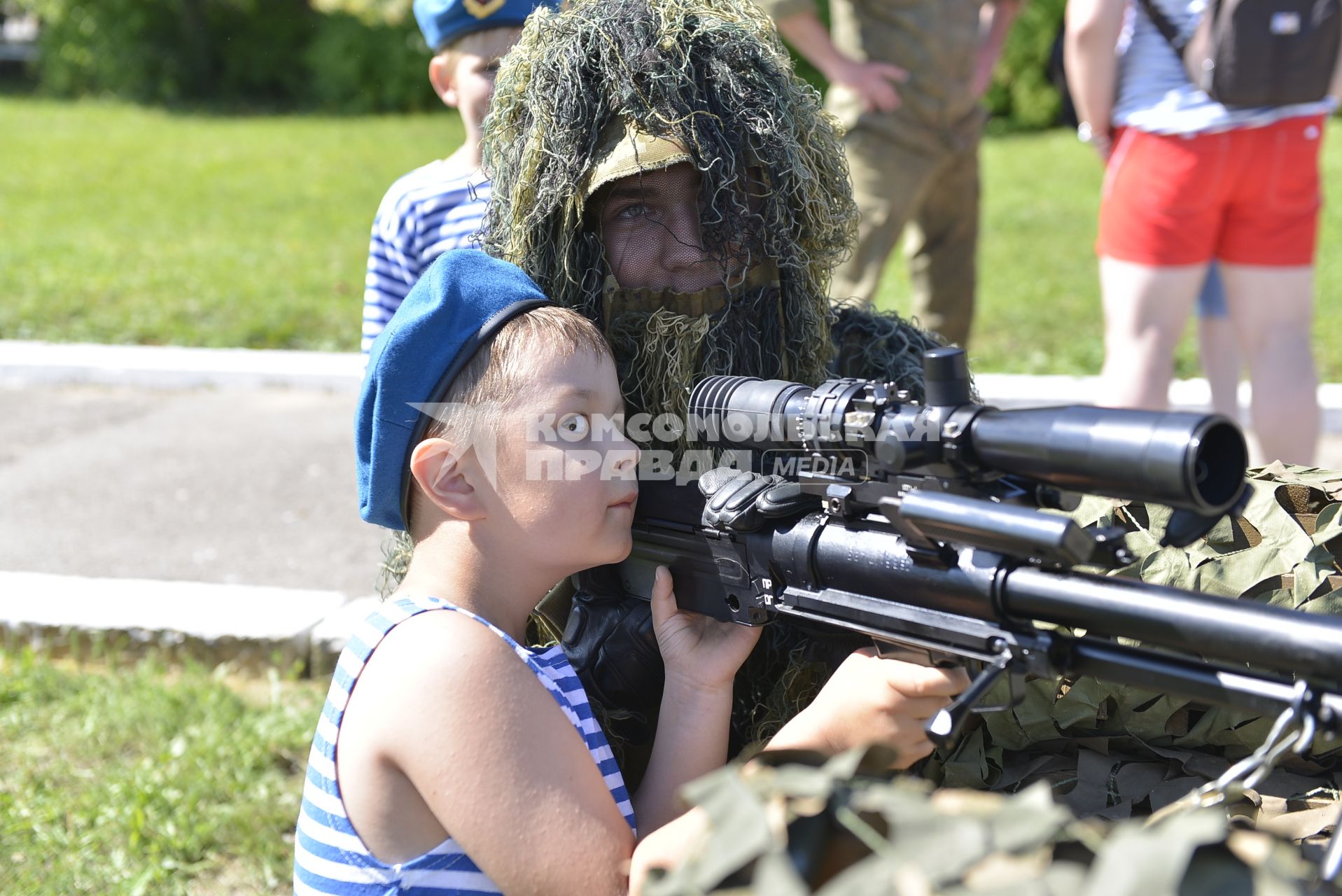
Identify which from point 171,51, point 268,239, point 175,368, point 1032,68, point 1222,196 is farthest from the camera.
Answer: point 171,51

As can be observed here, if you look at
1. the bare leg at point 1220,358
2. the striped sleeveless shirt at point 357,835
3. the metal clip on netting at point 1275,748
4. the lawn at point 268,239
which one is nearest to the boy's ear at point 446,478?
the striped sleeveless shirt at point 357,835

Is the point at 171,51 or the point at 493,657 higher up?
the point at 493,657

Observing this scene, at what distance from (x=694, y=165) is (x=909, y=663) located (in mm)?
802

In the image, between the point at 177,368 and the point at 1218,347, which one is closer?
the point at 1218,347

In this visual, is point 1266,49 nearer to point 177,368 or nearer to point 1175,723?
point 1175,723

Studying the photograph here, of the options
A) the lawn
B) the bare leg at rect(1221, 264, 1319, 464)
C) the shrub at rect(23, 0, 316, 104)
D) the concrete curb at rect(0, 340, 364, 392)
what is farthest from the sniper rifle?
the shrub at rect(23, 0, 316, 104)

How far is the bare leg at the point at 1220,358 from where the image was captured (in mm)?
4188

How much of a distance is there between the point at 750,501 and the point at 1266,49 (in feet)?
8.63

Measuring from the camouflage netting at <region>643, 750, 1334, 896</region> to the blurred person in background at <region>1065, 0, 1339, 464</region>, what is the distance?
2895mm

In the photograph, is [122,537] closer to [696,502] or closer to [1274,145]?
[696,502]

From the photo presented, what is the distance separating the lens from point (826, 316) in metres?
2.09

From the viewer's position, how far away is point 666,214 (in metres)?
1.95

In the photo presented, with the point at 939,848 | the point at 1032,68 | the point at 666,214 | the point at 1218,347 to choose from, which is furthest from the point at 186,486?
the point at 1032,68

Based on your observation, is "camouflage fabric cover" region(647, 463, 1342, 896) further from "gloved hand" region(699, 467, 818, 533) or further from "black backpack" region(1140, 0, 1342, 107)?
"black backpack" region(1140, 0, 1342, 107)
